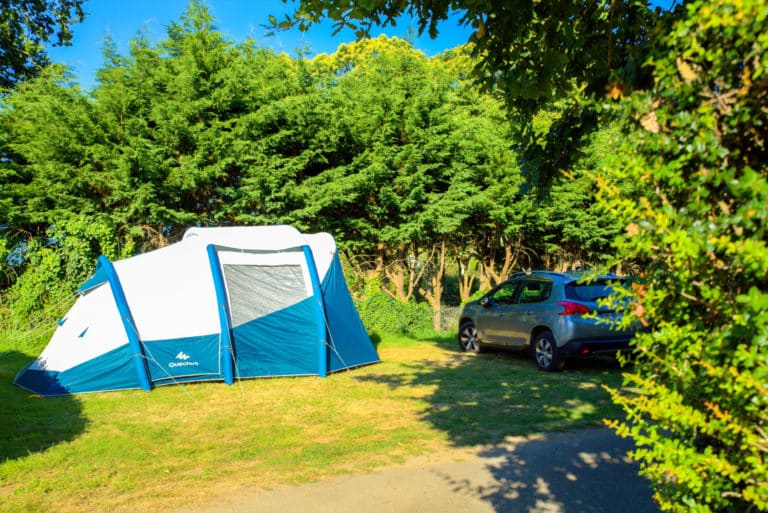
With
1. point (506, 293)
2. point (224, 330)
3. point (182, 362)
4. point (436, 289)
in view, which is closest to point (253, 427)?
point (224, 330)

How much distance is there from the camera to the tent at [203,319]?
351 inches

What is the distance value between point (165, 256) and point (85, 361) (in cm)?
199

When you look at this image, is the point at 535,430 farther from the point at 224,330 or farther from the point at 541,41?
the point at 224,330

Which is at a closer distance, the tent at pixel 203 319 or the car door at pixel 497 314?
the tent at pixel 203 319

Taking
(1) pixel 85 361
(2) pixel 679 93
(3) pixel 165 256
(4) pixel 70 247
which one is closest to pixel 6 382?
(1) pixel 85 361

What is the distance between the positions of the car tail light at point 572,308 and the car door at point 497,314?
1.70 m

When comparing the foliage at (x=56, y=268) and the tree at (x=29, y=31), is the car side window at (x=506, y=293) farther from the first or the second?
the tree at (x=29, y=31)

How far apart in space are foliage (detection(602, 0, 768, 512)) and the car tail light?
7569mm

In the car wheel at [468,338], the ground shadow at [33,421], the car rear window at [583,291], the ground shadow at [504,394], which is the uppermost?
the car rear window at [583,291]

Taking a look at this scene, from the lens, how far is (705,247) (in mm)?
2100

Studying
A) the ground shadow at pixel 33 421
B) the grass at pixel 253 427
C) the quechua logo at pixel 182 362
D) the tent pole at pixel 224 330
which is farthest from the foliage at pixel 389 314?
the ground shadow at pixel 33 421

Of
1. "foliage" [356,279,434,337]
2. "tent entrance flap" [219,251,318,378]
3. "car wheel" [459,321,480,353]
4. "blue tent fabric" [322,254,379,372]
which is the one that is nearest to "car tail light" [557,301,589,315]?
"car wheel" [459,321,480,353]

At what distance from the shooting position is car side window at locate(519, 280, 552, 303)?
422 inches

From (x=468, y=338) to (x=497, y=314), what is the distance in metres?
1.56
